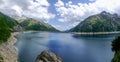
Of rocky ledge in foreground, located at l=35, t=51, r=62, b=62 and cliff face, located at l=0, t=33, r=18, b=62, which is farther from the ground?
rocky ledge in foreground, located at l=35, t=51, r=62, b=62

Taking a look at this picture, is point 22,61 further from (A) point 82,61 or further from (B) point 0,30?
(B) point 0,30

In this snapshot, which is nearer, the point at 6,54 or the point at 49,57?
the point at 49,57

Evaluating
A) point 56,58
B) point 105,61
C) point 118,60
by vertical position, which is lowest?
point 105,61

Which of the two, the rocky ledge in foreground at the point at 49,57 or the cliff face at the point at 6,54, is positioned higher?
the rocky ledge in foreground at the point at 49,57

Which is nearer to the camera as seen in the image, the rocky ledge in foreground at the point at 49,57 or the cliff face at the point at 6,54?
the rocky ledge in foreground at the point at 49,57

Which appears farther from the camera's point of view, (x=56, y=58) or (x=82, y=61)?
(x=82, y=61)

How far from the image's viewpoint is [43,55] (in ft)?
123

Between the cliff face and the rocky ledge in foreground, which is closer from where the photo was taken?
the rocky ledge in foreground

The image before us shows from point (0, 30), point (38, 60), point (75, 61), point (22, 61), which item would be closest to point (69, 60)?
point (75, 61)

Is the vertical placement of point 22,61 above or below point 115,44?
below

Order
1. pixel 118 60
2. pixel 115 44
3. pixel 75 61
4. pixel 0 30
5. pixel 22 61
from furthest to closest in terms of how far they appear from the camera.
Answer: pixel 0 30, pixel 75 61, pixel 22 61, pixel 115 44, pixel 118 60

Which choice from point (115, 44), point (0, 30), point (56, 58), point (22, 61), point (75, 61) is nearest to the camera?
point (56, 58)

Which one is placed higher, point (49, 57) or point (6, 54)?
point (49, 57)

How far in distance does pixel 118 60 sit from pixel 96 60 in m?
47.8
